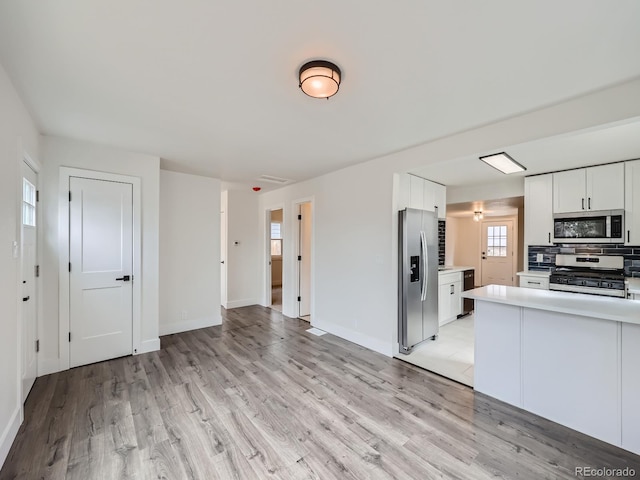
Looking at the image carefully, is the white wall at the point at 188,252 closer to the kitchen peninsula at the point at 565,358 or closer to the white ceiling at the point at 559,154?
the white ceiling at the point at 559,154

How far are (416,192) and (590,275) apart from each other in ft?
8.23

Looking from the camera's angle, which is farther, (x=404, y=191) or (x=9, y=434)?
(x=404, y=191)

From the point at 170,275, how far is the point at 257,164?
2.21 metres

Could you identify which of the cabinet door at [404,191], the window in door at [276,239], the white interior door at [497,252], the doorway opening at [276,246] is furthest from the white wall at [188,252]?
the white interior door at [497,252]

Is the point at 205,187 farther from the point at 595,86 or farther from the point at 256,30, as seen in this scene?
the point at 595,86

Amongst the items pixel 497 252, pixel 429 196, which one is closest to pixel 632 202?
pixel 429 196

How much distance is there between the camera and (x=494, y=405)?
2424mm

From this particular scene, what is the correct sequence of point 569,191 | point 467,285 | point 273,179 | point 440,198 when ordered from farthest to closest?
point 467,285, point 273,179, point 440,198, point 569,191

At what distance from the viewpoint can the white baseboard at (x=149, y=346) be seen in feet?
11.6

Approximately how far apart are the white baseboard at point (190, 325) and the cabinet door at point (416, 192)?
369 centimetres

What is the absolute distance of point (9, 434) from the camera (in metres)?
1.89

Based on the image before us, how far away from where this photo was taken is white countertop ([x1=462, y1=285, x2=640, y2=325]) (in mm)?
1886

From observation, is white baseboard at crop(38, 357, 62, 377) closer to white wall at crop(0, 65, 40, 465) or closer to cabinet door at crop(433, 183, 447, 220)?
white wall at crop(0, 65, 40, 465)

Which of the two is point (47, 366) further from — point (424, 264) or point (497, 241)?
point (497, 241)
